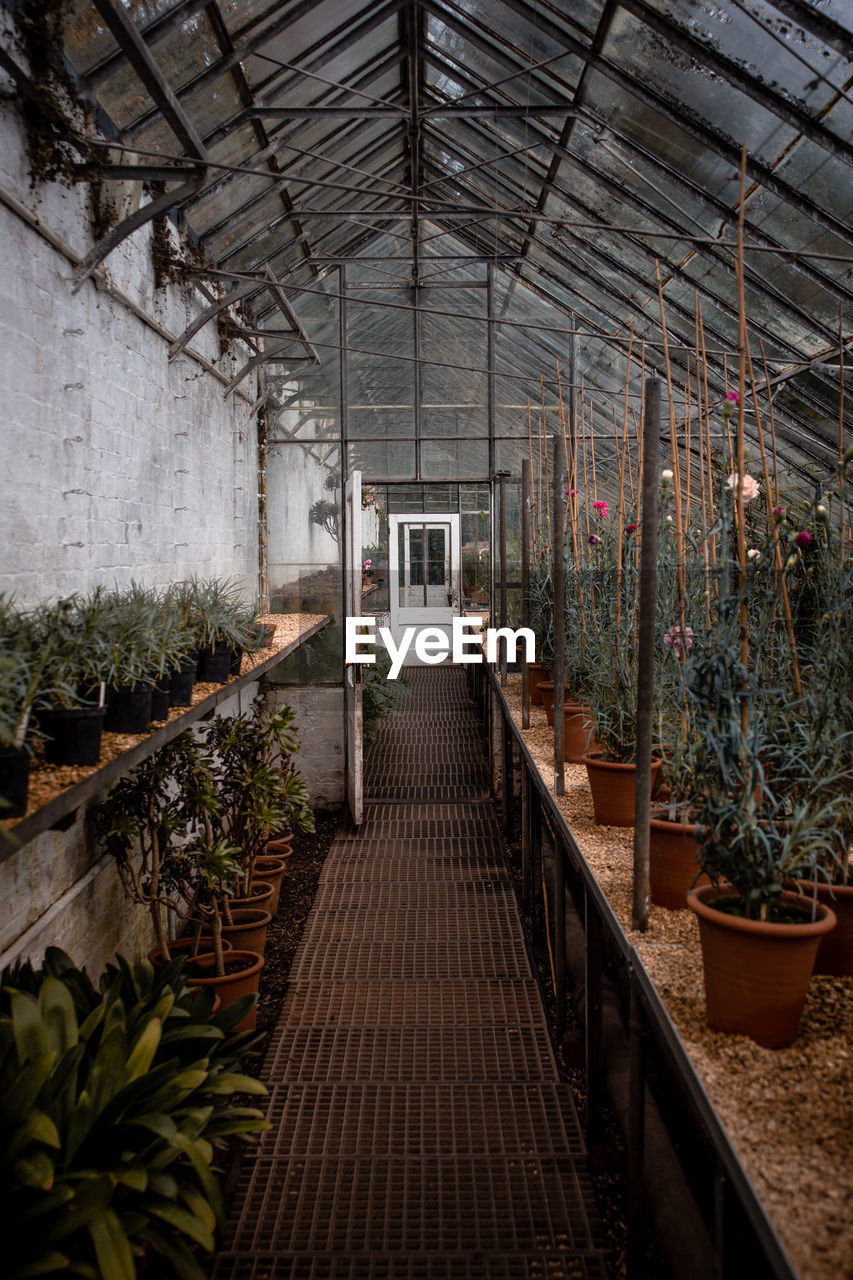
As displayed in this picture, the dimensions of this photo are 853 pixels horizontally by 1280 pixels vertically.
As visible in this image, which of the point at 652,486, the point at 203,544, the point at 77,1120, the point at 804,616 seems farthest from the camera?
the point at 203,544

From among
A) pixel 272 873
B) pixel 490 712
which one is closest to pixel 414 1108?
pixel 272 873

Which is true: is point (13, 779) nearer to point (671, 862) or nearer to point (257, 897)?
point (671, 862)

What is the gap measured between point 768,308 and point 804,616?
1715 mm

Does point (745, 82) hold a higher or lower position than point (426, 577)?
higher

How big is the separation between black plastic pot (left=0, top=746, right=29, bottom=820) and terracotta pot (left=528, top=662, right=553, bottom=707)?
396 centimetres

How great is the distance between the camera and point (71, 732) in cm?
209

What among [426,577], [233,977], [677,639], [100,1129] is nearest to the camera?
[100,1129]

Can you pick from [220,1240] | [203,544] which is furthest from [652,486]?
[203,544]

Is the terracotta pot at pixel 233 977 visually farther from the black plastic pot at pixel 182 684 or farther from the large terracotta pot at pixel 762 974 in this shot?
the large terracotta pot at pixel 762 974

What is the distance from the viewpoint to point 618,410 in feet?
23.5

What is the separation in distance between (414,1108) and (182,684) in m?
1.63

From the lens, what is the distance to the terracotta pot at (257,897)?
173 inches

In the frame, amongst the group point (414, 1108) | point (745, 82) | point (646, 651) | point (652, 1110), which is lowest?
point (414, 1108)

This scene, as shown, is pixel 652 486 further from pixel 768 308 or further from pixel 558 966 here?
pixel 768 308
